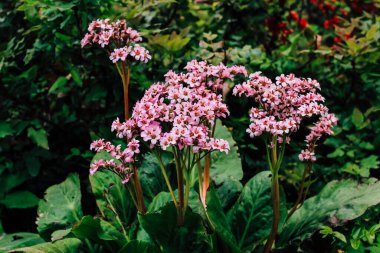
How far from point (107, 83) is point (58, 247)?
1185 millimetres

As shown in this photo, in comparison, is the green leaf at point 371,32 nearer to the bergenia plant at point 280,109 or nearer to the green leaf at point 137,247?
the bergenia plant at point 280,109

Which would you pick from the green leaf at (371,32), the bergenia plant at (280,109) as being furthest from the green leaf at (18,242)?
the green leaf at (371,32)

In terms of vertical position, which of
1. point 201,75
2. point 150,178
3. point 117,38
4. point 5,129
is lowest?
point 150,178

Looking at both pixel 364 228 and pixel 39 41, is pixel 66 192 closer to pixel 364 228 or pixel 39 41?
pixel 39 41

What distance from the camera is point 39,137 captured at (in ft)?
9.60

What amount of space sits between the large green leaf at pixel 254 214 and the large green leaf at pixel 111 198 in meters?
0.57

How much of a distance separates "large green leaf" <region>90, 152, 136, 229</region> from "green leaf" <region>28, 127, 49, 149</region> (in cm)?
41

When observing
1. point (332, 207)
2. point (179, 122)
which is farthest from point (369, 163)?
point (179, 122)

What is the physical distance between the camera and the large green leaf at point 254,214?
246 cm

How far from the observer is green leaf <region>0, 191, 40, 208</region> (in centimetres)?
304

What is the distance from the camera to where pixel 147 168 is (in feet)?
9.09

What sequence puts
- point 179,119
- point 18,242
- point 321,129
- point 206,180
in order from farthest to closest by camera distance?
point 18,242
point 206,180
point 321,129
point 179,119

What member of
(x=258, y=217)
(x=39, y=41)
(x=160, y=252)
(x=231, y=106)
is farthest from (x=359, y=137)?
(x=39, y=41)

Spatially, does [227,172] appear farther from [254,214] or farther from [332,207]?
[332,207]
